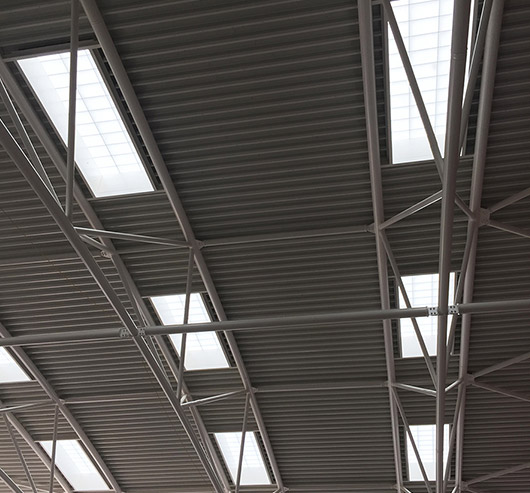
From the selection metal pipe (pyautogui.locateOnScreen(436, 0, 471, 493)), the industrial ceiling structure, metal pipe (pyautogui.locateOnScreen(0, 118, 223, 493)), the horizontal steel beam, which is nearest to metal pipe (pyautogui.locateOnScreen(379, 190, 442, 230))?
the industrial ceiling structure

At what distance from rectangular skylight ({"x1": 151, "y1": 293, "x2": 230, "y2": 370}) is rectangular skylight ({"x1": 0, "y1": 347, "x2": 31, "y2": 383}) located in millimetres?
6990

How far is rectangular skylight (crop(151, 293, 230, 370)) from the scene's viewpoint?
22.6m

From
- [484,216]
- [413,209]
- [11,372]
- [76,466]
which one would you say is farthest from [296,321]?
[76,466]

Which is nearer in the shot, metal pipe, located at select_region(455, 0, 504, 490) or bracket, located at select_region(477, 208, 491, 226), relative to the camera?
metal pipe, located at select_region(455, 0, 504, 490)

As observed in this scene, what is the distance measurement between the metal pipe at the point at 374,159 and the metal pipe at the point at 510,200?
3057 millimetres

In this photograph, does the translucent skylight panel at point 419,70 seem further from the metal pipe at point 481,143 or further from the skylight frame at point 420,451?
the skylight frame at point 420,451

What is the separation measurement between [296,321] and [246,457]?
13.4 meters

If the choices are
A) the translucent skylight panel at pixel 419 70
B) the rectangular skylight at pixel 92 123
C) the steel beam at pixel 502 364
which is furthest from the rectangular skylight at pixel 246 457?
the translucent skylight panel at pixel 419 70

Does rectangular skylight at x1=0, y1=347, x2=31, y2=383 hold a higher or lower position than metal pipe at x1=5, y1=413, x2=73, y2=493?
higher

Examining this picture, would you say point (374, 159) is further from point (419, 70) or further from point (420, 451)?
point (420, 451)

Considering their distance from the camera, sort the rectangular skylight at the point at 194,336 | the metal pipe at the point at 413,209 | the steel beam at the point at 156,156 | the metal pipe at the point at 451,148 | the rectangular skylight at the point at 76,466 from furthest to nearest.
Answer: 1. the rectangular skylight at the point at 76,466
2. the rectangular skylight at the point at 194,336
3. the metal pipe at the point at 413,209
4. the steel beam at the point at 156,156
5. the metal pipe at the point at 451,148

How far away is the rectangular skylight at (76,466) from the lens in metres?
30.4

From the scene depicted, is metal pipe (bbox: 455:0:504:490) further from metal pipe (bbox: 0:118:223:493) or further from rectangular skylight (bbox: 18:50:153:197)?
metal pipe (bbox: 0:118:223:493)

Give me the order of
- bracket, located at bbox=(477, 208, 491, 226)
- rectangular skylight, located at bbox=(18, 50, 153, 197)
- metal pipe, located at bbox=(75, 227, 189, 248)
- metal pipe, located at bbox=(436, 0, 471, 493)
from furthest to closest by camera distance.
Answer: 1. bracket, located at bbox=(477, 208, 491, 226)
2. metal pipe, located at bbox=(75, 227, 189, 248)
3. rectangular skylight, located at bbox=(18, 50, 153, 197)
4. metal pipe, located at bbox=(436, 0, 471, 493)
